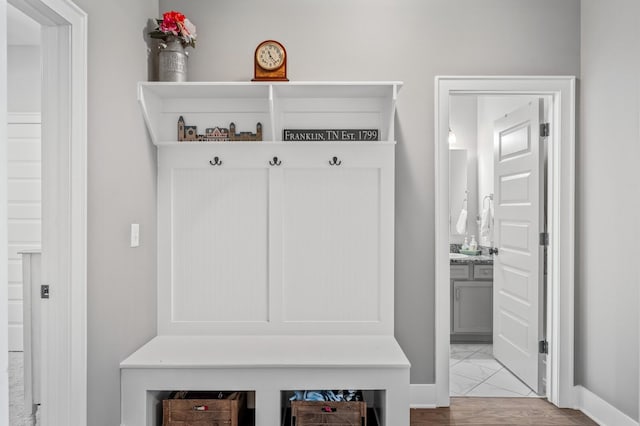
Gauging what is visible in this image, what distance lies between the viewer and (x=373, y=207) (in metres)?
2.81

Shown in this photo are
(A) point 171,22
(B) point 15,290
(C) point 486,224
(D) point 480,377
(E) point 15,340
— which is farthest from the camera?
(C) point 486,224

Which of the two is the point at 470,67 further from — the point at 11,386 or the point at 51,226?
the point at 11,386

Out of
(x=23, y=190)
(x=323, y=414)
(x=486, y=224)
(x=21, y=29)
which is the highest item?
(x=21, y=29)

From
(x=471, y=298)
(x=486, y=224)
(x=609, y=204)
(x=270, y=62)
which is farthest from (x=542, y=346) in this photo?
(x=270, y=62)

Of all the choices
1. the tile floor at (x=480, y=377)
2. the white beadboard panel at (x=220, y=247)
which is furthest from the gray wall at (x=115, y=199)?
the tile floor at (x=480, y=377)

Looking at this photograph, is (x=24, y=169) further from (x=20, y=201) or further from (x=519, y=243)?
(x=519, y=243)

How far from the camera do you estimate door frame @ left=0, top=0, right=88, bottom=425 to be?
1.88 meters

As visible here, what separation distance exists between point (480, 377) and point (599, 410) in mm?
918

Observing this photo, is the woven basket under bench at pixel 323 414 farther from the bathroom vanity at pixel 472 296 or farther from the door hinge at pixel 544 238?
the bathroom vanity at pixel 472 296

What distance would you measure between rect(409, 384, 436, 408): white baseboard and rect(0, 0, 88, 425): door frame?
1.82m

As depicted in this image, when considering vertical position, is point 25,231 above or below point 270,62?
below

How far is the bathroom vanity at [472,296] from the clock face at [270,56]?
2.52 m

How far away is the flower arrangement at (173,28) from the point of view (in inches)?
102

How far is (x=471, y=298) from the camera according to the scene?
4391 mm
